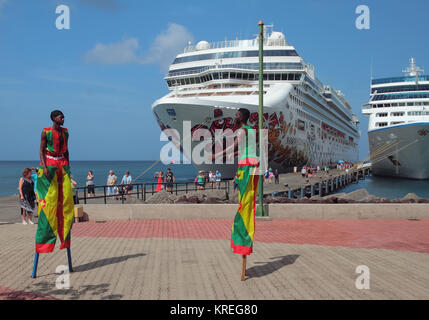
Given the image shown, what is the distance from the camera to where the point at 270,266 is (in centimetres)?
592

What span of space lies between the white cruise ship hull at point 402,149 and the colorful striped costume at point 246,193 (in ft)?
128

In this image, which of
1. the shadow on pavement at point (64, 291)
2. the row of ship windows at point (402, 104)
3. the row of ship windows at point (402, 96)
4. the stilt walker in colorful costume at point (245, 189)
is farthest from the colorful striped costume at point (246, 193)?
the row of ship windows at point (402, 96)

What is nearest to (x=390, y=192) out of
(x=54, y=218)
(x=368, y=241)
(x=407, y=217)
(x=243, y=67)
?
(x=243, y=67)

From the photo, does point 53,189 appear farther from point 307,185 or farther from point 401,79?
point 401,79

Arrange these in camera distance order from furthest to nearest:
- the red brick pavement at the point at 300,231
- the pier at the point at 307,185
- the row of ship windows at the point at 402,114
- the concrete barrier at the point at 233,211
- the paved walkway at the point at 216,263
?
the row of ship windows at the point at 402,114 < the pier at the point at 307,185 < the concrete barrier at the point at 233,211 < the red brick pavement at the point at 300,231 < the paved walkway at the point at 216,263

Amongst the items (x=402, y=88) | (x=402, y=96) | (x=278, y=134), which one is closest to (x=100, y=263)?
(x=278, y=134)

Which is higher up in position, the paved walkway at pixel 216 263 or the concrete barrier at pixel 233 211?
the concrete barrier at pixel 233 211

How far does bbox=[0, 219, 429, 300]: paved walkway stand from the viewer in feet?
15.3

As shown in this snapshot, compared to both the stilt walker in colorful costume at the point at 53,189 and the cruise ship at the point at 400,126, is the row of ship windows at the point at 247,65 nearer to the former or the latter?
the cruise ship at the point at 400,126

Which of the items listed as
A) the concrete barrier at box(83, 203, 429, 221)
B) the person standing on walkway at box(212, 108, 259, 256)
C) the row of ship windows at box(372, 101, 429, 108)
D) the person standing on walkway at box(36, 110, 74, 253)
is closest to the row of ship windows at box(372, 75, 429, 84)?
the row of ship windows at box(372, 101, 429, 108)

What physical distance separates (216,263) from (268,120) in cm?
2789

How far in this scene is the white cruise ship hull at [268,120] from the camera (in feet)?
93.8
